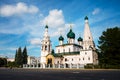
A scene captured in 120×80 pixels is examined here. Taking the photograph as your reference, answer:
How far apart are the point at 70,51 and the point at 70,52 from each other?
2279 mm

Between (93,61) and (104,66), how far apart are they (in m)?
21.0

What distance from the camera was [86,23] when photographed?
75.0 metres

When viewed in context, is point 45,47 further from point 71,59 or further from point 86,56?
point 86,56

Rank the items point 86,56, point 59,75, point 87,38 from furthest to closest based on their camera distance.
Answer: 1. point 86,56
2. point 87,38
3. point 59,75

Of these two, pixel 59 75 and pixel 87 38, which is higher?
pixel 87 38

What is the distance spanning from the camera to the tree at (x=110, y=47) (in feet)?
171

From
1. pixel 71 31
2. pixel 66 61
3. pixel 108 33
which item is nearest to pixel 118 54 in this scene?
pixel 108 33

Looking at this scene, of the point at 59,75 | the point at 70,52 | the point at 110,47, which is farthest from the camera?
the point at 70,52

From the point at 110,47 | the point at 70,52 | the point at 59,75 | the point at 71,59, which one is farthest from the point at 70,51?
the point at 59,75

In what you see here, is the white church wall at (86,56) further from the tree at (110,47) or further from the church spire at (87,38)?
the tree at (110,47)

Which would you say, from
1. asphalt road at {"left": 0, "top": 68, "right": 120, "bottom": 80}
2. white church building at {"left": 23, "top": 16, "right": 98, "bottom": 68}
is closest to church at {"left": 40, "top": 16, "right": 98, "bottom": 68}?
white church building at {"left": 23, "top": 16, "right": 98, "bottom": 68}

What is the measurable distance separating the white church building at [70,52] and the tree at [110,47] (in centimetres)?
1757

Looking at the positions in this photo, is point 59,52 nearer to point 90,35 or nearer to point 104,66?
point 90,35

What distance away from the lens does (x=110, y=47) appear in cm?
5272
